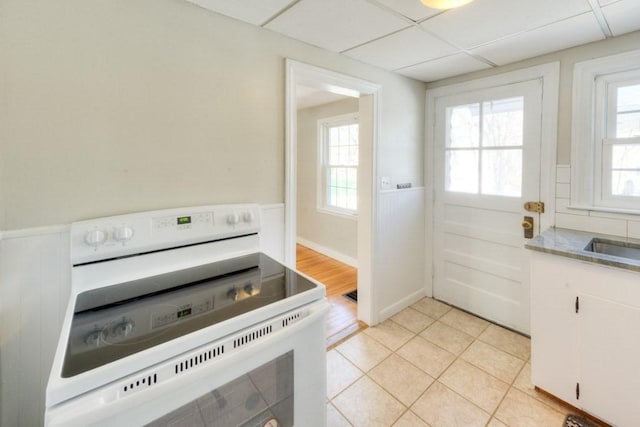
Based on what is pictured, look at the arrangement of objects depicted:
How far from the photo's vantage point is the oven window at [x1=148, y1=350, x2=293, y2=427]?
81 cm

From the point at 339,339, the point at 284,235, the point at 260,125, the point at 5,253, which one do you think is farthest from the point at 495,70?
the point at 5,253

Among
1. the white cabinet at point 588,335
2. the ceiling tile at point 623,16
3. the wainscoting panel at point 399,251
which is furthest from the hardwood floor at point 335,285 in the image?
the ceiling tile at point 623,16

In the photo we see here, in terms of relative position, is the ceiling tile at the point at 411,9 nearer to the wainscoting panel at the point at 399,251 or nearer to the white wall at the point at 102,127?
the white wall at the point at 102,127

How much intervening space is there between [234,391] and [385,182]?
196 cm

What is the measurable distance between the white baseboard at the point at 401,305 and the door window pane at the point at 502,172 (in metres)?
1.13

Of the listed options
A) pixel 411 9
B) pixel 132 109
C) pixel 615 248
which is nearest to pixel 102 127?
pixel 132 109

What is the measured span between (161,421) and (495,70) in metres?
2.88

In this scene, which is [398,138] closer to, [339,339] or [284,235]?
[284,235]

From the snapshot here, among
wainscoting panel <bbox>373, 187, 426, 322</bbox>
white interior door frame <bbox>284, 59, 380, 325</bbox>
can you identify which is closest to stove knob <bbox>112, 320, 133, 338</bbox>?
white interior door frame <bbox>284, 59, 380, 325</bbox>

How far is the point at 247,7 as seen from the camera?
145cm

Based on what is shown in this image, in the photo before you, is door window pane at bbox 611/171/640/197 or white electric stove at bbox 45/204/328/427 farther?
door window pane at bbox 611/171/640/197

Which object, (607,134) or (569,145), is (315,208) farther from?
(607,134)

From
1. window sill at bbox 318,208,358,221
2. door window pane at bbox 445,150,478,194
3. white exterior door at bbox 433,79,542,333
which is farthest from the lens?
window sill at bbox 318,208,358,221

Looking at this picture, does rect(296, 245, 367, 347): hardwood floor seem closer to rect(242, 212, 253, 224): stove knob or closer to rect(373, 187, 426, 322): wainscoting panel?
rect(373, 187, 426, 322): wainscoting panel
